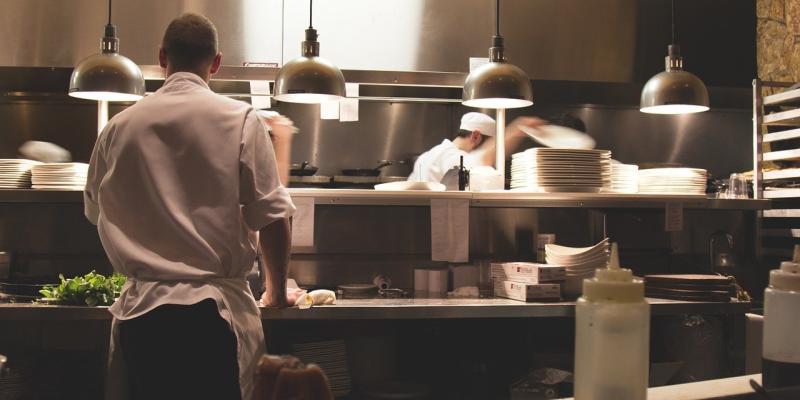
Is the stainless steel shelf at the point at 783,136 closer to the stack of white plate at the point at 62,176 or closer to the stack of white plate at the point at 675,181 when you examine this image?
the stack of white plate at the point at 675,181

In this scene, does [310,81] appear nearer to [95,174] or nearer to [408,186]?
[408,186]

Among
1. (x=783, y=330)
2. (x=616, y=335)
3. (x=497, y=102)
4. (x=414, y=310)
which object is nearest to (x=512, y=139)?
(x=497, y=102)

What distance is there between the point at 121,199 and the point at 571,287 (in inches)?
85.4

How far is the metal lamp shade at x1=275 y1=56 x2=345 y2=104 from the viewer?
335 cm

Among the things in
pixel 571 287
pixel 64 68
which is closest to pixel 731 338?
pixel 571 287

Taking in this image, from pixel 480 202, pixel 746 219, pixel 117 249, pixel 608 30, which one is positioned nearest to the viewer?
pixel 117 249

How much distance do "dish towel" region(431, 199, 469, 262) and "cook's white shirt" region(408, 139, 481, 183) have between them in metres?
1.61

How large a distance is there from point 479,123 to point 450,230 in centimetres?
184

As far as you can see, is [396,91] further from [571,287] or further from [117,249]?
[117,249]

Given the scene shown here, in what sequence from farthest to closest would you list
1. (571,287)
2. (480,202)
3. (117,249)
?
1. (480,202)
2. (571,287)
3. (117,249)

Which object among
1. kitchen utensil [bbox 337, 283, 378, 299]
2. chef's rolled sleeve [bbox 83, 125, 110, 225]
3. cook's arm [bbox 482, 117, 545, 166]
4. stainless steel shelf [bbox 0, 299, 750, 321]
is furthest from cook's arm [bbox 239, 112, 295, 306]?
cook's arm [bbox 482, 117, 545, 166]

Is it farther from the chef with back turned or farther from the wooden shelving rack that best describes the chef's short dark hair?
the wooden shelving rack

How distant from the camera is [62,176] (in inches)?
151

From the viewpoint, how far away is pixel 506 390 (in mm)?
3617
